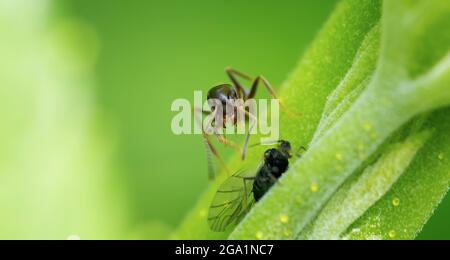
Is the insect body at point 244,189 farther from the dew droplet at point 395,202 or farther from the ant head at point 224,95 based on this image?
the ant head at point 224,95

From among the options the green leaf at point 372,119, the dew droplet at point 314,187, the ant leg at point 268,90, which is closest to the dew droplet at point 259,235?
the green leaf at point 372,119

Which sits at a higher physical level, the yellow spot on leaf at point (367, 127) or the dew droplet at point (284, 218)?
the yellow spot on leaf at point (367, 127)

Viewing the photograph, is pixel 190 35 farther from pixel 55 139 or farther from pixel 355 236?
pixel 355 236

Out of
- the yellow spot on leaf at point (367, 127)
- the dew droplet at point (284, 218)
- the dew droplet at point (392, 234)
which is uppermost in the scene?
the yellow spot on leaf at point (367, 127)

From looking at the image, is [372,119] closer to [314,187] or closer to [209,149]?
[314,187]

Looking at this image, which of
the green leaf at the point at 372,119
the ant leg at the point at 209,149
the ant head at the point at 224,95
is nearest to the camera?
the green leaf at the point at 372,119

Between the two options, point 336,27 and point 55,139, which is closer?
point 336,27
